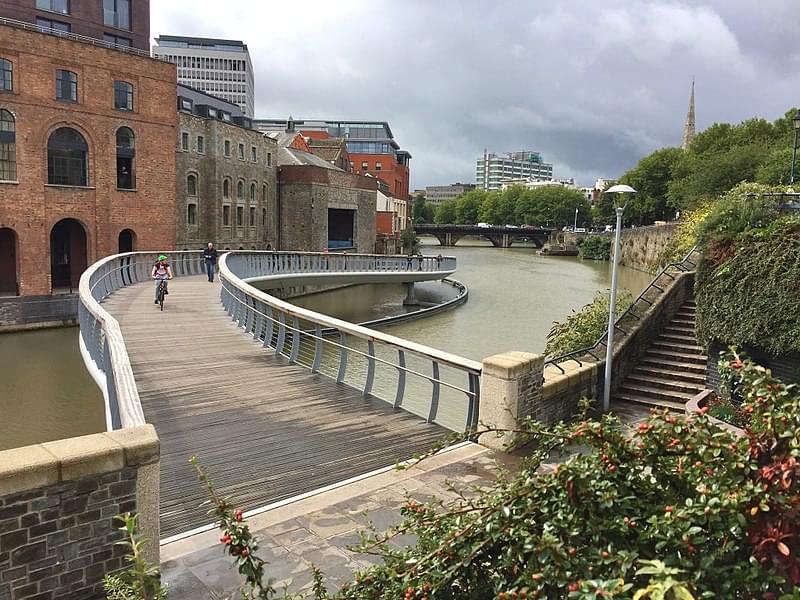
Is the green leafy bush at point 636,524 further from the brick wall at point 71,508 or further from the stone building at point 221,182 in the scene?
the stone building at point 221,182

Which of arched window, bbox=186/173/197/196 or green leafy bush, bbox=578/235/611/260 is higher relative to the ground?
arched window, bbox=186/173/197/196

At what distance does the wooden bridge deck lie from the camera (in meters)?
6.28

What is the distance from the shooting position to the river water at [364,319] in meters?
16.2

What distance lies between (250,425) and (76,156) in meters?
25.7

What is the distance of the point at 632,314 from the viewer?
13461 mm

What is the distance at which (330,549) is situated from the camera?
5047mm

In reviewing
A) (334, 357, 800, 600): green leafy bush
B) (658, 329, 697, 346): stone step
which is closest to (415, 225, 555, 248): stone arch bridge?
(658, 329, 697, 346): stone step

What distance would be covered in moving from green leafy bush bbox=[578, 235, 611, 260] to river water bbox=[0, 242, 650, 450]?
30.2 m

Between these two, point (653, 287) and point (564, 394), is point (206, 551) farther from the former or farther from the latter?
point (653, 287)

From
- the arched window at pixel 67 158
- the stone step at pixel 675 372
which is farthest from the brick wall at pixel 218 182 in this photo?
the stone step at pixel 675 372

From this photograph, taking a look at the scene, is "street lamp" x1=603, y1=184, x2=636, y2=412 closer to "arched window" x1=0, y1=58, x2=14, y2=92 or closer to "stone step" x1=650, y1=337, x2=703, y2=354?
"stone step" x1=650, y1=337, x2=703, y2=354

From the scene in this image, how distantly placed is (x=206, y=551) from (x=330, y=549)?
92 cm

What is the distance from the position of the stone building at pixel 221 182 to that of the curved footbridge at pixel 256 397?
75.6 ft

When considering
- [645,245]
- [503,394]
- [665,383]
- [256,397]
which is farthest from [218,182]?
[645,245]
